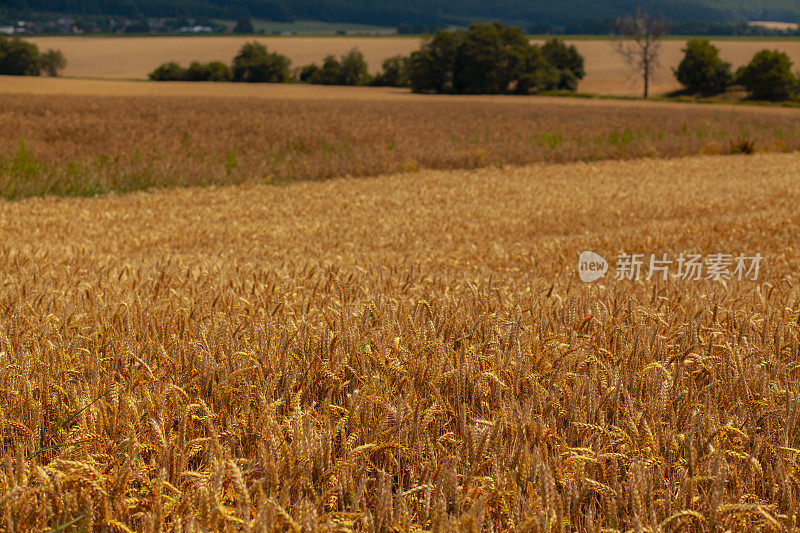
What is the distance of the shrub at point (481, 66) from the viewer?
77.4 metres

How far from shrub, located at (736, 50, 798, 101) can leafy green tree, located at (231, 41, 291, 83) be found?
5420 centimetres

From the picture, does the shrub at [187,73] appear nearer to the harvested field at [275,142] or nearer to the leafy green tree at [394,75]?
the leafy green tree at [394,75]

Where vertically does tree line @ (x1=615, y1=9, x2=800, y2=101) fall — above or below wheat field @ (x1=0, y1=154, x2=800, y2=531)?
above

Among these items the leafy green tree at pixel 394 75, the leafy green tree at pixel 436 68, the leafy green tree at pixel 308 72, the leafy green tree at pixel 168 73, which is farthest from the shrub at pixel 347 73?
the leafy green tree at pixel 168 73

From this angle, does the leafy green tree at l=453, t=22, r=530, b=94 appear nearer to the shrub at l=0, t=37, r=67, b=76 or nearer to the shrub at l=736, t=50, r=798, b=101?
the shrub at l=736, t=50, r=798, b=101

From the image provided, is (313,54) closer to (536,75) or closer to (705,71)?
(536,75)

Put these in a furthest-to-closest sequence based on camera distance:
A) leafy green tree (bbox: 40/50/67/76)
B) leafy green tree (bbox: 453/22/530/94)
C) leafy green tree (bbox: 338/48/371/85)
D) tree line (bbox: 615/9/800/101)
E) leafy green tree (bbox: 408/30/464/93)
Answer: leafy green tree (bbox: 40/50/67/76)
leafy green tree (bbox: 338/48/371/85)
leafy green tree (bbox: 408/30/464/93)
leafy green tree (bbox: 453/22/530/94)
tree line (bbox: 615/9/800/101)

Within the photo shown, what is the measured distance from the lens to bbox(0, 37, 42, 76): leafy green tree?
277 feet

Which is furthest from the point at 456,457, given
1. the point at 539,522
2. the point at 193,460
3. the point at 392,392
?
the point at 193,460

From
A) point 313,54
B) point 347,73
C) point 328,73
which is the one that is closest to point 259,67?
point 328,73

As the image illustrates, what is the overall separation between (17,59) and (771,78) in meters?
84.3

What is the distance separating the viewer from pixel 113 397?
243cm

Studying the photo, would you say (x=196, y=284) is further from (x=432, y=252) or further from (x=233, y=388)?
Result: (x=432, y=252)

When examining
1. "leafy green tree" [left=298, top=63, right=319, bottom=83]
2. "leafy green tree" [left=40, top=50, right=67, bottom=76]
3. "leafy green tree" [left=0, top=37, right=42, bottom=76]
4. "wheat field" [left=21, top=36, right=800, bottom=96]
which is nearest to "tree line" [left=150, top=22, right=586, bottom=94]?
"leafy green tree" [left=298, top=63, right=319, bottom=83]
